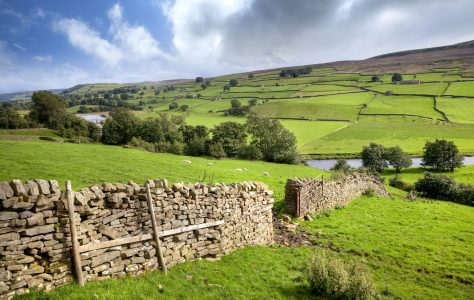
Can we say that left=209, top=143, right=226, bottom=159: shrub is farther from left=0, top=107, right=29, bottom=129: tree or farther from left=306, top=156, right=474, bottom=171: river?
left=0, top=107, right=29, bottom=129: tree

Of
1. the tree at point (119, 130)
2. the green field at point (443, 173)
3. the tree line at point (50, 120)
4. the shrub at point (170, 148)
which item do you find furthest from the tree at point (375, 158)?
the tree line at point (50, 120)

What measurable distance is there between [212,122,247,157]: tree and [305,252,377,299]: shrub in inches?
1900

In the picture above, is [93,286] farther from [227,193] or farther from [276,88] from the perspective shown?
[276,88]

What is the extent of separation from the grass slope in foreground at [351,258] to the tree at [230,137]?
37227 millimetres

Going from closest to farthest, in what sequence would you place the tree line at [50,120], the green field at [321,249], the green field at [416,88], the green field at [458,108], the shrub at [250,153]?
the green field at [321,249] → the shrub at [250,153] → the tree line at [50,120] → the green field at [458,108] → the green field at [416,88]

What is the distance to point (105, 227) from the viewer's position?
29.8ft

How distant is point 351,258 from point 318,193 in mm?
8254

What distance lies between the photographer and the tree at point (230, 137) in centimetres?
5972

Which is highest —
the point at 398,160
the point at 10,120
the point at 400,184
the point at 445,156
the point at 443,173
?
the point at 10,120

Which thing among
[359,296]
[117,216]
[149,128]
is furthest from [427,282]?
[149,128]

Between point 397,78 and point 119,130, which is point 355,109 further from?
point 119,130

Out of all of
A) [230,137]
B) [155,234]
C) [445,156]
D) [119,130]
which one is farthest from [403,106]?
[155,234]

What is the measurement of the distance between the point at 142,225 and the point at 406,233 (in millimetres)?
17093

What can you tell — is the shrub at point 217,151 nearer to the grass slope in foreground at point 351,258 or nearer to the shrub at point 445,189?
the shrub at point 445,189
